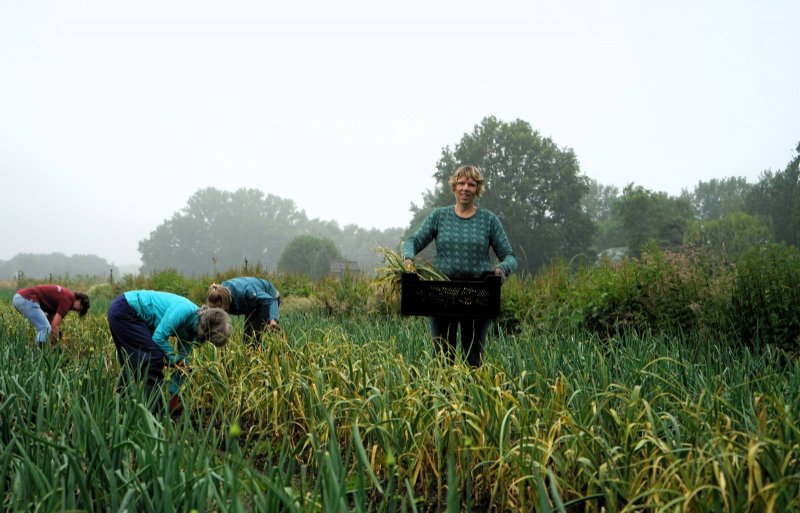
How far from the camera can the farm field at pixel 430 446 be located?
71.2 inches

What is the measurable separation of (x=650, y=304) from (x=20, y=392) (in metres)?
5.47

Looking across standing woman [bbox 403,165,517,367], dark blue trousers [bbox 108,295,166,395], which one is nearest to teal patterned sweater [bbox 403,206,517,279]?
standing woman [bbox 403,165,517,367]

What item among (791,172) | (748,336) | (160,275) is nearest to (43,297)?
(748,336)

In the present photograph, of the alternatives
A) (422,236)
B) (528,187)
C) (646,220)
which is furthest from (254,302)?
(646,220)

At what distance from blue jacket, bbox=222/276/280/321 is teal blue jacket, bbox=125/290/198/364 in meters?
0.62

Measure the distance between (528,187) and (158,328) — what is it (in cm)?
3682

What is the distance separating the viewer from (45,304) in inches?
258

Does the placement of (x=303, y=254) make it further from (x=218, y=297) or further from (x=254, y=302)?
(x=218, y=297)

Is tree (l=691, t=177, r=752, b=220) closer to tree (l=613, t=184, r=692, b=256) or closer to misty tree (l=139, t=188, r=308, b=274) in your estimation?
tree (l=613, t=184, r=692, b=256)

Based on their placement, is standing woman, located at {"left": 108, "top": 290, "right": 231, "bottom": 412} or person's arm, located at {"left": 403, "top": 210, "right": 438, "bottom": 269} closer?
person's arm, located at {"left": 403, "top": 210, "right": 438, "bottom": 269}

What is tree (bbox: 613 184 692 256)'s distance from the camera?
40156mm

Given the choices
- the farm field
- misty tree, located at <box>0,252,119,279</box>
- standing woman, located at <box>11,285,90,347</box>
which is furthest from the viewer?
misty tree, located at <box>0,252,119,279</box>

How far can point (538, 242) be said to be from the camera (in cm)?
3725

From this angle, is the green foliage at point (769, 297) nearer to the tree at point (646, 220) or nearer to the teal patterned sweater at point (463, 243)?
the teal patterned sweater at point (463, 243)
